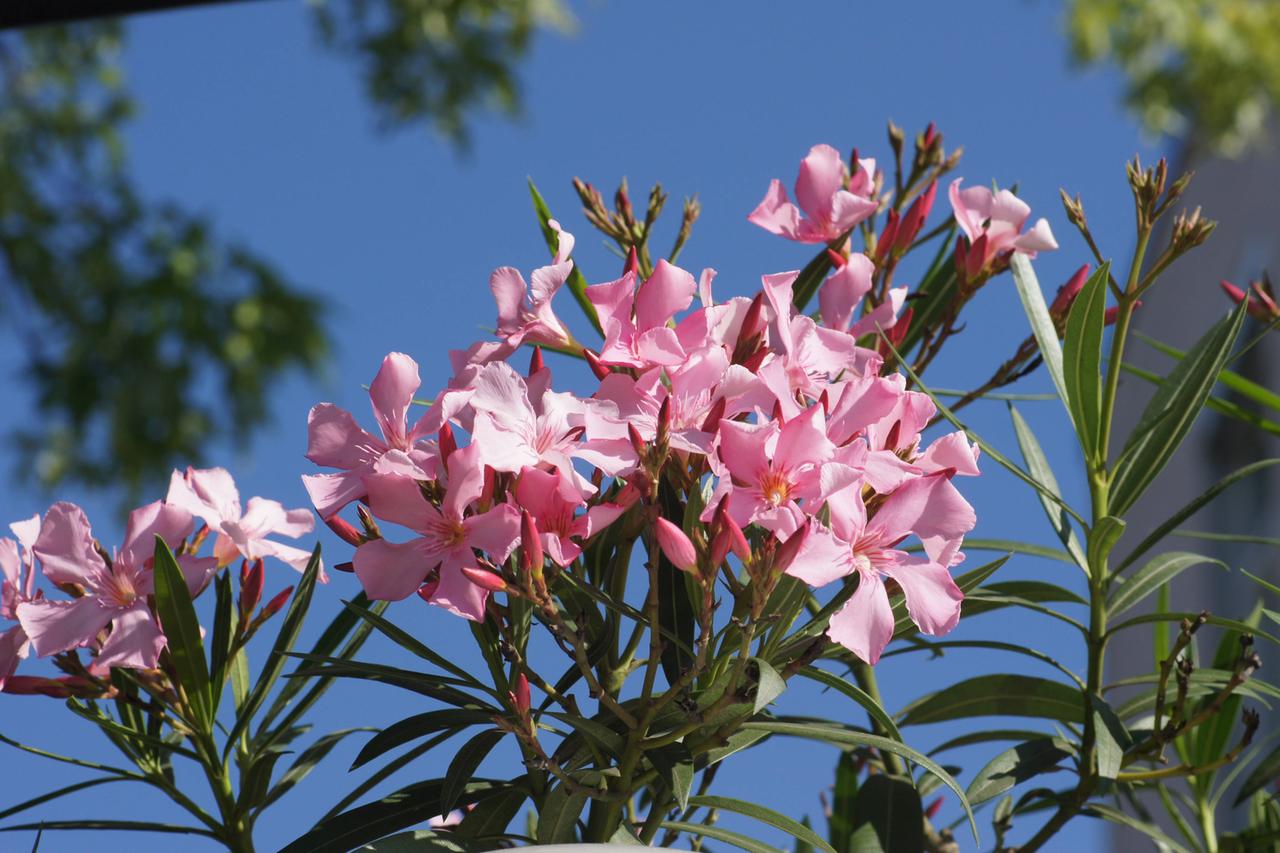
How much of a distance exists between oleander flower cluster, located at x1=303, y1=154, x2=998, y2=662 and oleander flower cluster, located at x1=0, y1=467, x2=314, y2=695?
135 mm

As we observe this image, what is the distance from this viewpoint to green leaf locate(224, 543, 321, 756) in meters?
0.94

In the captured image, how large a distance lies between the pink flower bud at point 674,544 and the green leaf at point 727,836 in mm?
189

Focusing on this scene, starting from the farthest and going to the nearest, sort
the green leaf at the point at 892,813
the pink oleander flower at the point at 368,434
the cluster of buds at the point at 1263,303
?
the cluster of buds at the point at 1263,303, the green leaf at the point at 892,813, the pink oleander flower at the point at 368,434

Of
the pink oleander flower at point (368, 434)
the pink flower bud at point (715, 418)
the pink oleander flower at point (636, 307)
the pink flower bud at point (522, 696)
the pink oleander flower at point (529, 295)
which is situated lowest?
the pink flower bud at point (522, 696)

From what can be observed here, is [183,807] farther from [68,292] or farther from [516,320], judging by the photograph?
[68,292]

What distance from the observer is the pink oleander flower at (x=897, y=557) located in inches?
28.1

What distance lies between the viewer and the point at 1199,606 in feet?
22.1

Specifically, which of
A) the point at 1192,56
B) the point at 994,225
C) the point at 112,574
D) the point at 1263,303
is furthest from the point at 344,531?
the point at 1192,56

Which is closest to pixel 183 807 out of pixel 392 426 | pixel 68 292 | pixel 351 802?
pixel 351 802

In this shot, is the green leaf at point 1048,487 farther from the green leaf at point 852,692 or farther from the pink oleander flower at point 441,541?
the pink oleander flower at point 441,541

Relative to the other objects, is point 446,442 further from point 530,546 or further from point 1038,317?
point 1038,317

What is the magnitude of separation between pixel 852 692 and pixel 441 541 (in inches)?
10.1

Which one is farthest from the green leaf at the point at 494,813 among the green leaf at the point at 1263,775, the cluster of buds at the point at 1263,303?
the cluster of buds at the point at 1263,303

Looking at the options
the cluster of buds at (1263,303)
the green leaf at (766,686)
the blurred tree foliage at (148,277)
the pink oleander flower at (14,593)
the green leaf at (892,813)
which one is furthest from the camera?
the blurred tree foliage at (148,277)
